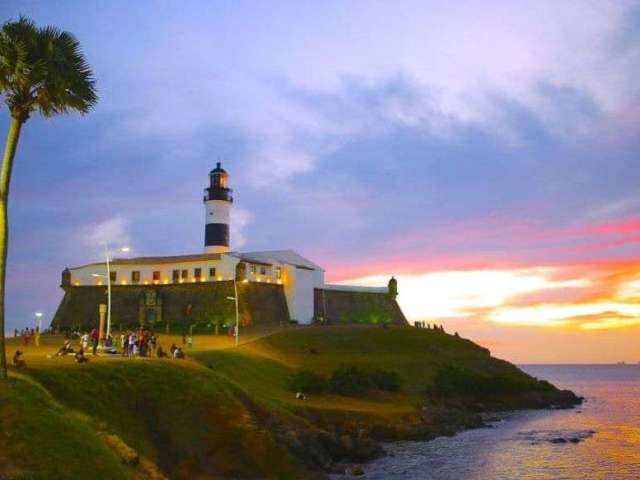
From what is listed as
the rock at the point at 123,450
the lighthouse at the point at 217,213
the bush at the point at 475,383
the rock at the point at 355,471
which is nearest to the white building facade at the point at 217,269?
the lighthouse at the point at 217,213

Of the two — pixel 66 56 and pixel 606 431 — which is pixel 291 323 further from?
pixel 66 56

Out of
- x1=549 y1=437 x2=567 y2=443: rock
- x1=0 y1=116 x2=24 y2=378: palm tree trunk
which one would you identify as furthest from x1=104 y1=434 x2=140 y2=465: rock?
x1=549 y1=437 x2=567 y2=443: rock

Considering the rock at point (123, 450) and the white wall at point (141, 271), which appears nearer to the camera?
the rock at point (123, 450)

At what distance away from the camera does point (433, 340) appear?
86875 mm

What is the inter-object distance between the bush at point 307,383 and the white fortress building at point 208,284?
2946cm

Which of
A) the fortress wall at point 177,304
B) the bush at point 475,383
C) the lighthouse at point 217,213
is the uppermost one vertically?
the lighthouse at point 217,213

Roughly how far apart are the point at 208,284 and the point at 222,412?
193 ft

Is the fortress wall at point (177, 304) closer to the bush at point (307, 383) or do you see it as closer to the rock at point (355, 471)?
the bush at point (307, 383)

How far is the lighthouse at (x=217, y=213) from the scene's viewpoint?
103 m

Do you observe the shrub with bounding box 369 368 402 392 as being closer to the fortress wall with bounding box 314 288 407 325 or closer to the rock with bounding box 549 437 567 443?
the rock with bounding box 549 437 567 443

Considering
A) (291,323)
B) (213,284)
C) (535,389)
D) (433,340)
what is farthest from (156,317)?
(535,389)

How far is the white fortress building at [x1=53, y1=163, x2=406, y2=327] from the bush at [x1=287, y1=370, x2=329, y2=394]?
2946 cm

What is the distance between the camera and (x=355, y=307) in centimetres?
10612

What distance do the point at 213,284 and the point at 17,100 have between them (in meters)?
66.4
